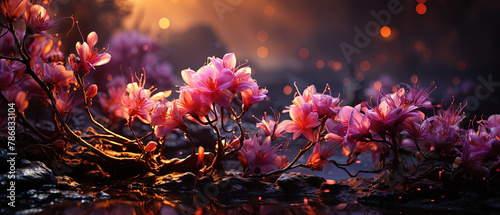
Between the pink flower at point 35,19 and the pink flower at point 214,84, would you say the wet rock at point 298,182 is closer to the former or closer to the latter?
the pink flower at point 214,84

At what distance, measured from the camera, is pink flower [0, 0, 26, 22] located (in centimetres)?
59

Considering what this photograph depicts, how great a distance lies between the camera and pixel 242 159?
0.74 meters

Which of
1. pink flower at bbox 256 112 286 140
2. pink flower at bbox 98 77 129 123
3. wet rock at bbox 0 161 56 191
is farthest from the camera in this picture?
pink flower at bbox 98 77 129 123

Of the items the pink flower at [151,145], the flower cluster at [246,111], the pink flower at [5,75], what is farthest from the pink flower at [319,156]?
the pink flower at [5,75]

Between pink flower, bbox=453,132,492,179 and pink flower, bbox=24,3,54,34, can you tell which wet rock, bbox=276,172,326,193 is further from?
pink flower, bbox=24,3,54,34

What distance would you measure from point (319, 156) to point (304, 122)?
0.30 feet

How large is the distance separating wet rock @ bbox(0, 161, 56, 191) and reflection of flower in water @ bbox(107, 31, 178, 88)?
2.25 feet

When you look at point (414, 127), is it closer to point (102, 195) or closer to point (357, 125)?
point (357, 125)

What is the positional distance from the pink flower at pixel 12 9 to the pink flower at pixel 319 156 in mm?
656

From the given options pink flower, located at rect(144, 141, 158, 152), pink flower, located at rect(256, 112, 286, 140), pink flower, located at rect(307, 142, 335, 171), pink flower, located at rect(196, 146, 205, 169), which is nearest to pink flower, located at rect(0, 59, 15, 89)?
pink flower, located at rect(144, 141, 158, 152)

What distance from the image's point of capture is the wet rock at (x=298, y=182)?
0.75m

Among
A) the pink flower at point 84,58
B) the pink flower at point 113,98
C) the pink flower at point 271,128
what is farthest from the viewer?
the pink flower at point 113,98

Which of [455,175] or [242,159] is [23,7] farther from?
[455,175]

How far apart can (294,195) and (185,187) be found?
9.8 inches
